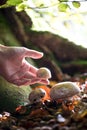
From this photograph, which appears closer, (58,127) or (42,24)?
(58,127)

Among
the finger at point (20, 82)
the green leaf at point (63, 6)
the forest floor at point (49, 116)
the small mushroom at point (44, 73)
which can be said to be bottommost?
the forest floor at point (49, 116)

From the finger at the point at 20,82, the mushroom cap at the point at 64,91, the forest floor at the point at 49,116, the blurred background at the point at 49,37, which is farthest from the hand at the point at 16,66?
the blurred background at the point at 49,37

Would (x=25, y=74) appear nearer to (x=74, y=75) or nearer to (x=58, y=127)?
(x=58, y=127)

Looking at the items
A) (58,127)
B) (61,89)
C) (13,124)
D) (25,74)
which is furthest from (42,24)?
(58,127)

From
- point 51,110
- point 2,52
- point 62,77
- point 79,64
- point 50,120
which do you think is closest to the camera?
point 50,120

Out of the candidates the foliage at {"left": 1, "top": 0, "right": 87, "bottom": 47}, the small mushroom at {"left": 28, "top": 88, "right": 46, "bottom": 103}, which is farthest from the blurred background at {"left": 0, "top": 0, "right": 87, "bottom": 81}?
the small mushroom at {"left": 28, "top": 88, "right": 46, "bottom": 103}

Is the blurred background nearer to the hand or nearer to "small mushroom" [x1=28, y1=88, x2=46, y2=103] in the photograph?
the hand

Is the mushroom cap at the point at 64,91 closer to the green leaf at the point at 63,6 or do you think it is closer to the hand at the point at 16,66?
the hand at the point at 16,66
